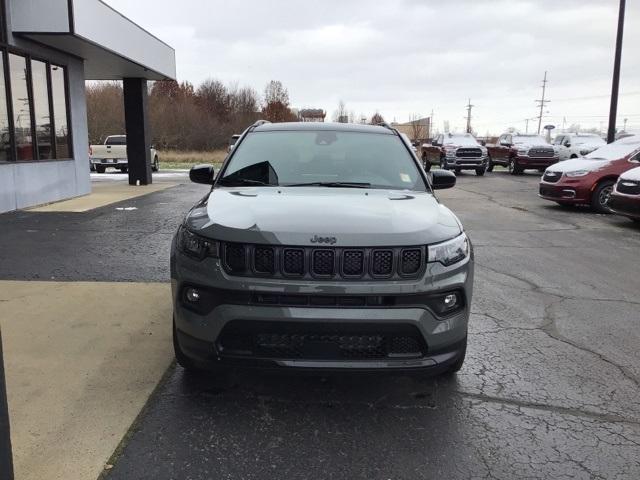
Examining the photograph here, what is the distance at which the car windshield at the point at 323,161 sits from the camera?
4.24 meters

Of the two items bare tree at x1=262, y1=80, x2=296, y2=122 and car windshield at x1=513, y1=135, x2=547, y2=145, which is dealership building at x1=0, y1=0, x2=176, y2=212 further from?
bare tree at x1=262, y1=80, x2=296, y2=122

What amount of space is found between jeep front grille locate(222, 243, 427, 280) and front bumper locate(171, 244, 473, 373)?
1.9 inches

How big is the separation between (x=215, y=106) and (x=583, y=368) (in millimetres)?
70892

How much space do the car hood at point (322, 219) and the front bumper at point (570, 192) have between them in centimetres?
999

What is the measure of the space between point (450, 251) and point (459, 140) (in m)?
24.2

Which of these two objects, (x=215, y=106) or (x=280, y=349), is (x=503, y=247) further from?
(x=215, y=106)

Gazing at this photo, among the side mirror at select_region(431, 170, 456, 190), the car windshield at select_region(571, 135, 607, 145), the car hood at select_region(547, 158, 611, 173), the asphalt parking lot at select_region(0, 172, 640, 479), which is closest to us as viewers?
the asphalt parking lot at select_region(0, 172, 640, 479)

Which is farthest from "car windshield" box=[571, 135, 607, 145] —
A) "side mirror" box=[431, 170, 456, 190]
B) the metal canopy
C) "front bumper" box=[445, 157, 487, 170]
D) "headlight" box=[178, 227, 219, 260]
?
"headlight" box=[178, 227, 219, 260]

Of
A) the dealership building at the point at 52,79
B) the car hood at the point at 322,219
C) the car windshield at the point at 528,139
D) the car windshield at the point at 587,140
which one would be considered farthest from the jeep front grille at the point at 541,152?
the car hood at the point at 322,219

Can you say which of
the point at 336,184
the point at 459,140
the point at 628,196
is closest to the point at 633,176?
the point at 628,196

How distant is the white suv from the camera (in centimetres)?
2344

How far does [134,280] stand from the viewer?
606cm

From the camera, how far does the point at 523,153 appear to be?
24781mm

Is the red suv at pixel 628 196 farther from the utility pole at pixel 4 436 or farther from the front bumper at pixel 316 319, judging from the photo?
the utility pole at pixel 4 436
